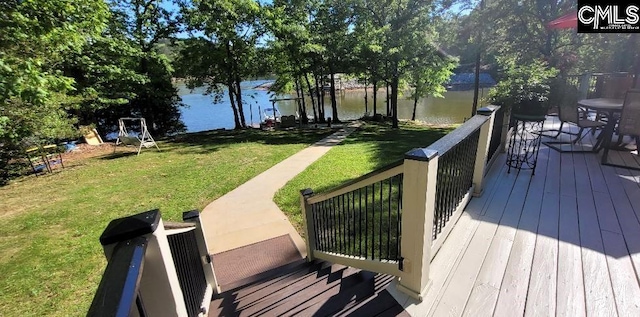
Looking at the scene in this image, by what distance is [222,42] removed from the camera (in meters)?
14.0

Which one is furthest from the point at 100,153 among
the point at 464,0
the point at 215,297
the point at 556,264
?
the point at 464,0

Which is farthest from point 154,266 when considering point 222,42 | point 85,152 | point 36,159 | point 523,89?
point 222,42

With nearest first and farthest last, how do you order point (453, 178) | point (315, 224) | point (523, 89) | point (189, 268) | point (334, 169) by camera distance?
1. point (189, 268)
2. point (453, 178)
3. point (315, 224)
4. point (523, 89)
5. point (334, 169)

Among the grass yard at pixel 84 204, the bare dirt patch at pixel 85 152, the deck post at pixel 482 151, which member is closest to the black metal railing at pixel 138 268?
the grass yard at pixel 84 204

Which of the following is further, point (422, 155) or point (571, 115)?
point (571, 115)

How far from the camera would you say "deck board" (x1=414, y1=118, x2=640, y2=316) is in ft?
5.83

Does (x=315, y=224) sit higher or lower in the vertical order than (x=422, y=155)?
lower

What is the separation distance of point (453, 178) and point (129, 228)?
240cm

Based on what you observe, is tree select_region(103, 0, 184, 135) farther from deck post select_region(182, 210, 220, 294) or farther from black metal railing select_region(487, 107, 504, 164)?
black metal railing select_region(487, 107, 504, 164)

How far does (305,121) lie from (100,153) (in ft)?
35.2

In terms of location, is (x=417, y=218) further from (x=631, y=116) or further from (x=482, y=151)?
(x=631, y=116)

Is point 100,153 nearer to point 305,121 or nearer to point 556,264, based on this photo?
point 305,121

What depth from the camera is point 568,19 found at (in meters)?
5.60

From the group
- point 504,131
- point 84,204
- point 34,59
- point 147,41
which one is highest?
point 147,41
